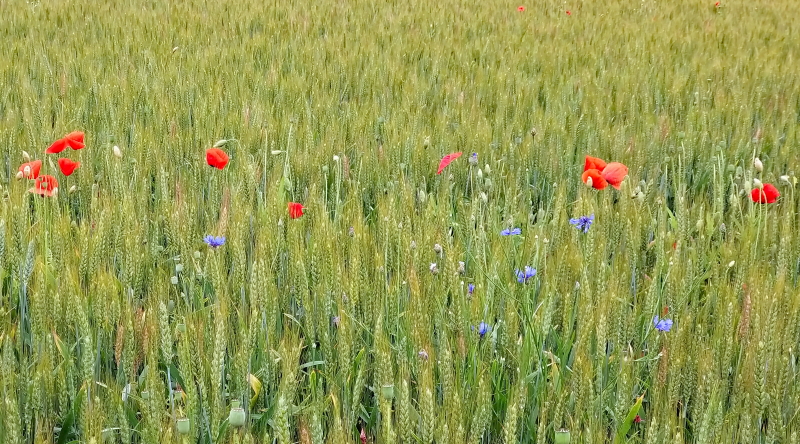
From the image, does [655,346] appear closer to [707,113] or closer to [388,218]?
[388,218]

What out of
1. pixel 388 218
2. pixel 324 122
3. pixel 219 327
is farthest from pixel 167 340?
pixel 324 122

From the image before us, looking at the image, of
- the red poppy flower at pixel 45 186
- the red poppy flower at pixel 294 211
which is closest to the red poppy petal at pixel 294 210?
the red poppy flower at pixel 294 211

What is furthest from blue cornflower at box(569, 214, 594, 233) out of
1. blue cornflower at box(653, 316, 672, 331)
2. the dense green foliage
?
blue cornflower at box(653, 316, 672, 331)

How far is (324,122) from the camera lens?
2688mm

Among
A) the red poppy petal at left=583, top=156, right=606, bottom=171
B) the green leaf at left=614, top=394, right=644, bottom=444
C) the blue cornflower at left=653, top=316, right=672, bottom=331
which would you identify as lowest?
the green leaf at left=614, top=394, right=644, bottom=444

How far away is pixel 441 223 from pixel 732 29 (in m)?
4.06

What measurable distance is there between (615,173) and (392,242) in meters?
0.50

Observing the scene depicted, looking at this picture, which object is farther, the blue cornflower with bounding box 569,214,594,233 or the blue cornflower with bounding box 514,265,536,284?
the blue cornflower with bounding box 569,214,594,233

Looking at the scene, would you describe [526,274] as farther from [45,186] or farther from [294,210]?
[45,186]

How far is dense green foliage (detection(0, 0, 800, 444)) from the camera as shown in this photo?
108 cm

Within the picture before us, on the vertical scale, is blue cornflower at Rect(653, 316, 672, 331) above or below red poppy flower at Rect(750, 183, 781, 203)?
below

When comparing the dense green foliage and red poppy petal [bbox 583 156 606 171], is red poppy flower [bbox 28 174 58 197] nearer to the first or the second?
the dense green foliage

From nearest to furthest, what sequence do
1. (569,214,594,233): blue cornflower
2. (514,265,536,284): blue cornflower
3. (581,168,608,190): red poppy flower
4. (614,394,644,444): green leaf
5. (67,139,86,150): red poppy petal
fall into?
(614,394,644,444): green leaf
(514,265,536,284): blue cornflower
(569,214,594,233): blue cornflower
(581,168,608,190): red poppy flower
(67,139,86,150): red poppy petal

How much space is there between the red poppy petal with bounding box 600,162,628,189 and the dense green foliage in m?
0.05
